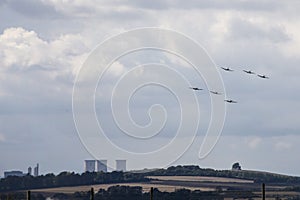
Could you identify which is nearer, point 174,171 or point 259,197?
point 259,197

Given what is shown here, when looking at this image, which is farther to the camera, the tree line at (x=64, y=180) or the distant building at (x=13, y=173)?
the distant building at (x=13, y=173)

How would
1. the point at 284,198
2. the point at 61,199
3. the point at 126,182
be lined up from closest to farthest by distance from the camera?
the point at 61,199
the point at 284,198
the point at 126,182

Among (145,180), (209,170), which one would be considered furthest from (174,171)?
(145,180)

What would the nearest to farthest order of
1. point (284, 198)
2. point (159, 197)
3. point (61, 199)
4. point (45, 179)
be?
point (61, 199), point (159, 197), point (284, 198), point (45, 179)

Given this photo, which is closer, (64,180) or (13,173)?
(64,180)

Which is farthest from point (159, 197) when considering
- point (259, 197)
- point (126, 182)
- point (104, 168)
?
point (104, 168)

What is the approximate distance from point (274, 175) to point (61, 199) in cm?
6967

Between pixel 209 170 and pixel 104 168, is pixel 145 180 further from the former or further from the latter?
pixel 209 170

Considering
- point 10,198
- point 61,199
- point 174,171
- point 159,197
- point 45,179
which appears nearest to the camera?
point 10,198

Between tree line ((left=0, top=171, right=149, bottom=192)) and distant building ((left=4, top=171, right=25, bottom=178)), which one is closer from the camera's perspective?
tree line ((left=0, top=171, right=149, bottom=192))

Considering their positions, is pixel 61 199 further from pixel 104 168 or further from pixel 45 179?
pixel 104 168

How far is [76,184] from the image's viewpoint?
107562 millimetres

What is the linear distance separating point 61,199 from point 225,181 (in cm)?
5576

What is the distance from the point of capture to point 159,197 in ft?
292
